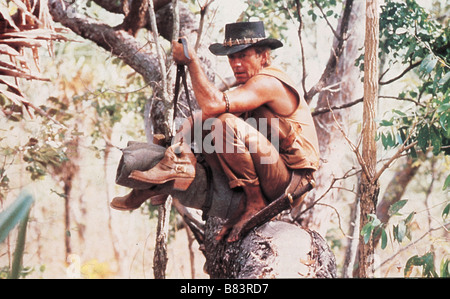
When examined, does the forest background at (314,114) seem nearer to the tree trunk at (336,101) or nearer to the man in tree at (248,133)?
the tree trunk at (336,101)

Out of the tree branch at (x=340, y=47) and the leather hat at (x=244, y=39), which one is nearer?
the leather hat at (x=244, y=39)

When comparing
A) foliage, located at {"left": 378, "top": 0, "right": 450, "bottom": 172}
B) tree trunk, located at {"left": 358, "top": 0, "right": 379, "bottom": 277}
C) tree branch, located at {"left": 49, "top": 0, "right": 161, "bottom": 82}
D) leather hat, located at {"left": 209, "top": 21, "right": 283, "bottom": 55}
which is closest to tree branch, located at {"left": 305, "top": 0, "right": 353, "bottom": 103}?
foliage, located at {"left": 378, "top": 0, "right": 450, "bottom": 172}

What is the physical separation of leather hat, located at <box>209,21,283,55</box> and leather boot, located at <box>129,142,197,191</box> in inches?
19.3

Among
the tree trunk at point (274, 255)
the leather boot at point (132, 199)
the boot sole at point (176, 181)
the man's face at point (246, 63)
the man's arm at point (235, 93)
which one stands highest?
the man's face at point (246, 63)

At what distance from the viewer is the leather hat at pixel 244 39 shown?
248 cm

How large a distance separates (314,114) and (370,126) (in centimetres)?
83

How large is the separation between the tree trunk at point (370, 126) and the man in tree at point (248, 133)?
3.19 ft

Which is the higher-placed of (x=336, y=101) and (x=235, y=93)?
(x=336, y=101)

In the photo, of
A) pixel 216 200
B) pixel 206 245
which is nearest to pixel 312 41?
pixel 206 245

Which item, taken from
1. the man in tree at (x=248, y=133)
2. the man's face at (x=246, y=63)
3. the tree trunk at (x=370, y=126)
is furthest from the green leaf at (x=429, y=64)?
Result: the man's face at (x=246, y=63)

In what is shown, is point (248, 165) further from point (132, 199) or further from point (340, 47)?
point (340, 47)

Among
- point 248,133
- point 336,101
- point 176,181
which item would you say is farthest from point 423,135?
point 176,181

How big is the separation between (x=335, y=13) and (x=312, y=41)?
151cm

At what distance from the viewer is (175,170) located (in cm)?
227
